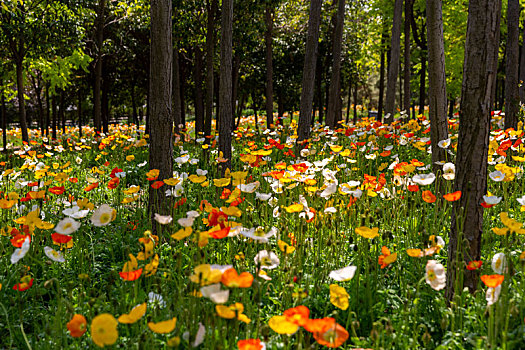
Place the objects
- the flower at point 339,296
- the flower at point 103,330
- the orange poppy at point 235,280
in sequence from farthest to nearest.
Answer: the flower at point 339,296
the orange poppy at point 235,280
the flower at point 103,330

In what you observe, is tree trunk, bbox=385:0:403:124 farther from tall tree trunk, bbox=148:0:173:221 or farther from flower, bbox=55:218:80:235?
flower, bbox=55:218:80:235

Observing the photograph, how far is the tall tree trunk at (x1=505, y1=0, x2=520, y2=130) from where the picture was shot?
6.70 m

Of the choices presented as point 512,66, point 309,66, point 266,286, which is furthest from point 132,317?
point 512,66

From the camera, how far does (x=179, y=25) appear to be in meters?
8.82

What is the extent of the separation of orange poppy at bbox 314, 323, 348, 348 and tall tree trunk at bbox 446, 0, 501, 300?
1069 millimetres

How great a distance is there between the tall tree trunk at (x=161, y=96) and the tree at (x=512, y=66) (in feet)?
17.8

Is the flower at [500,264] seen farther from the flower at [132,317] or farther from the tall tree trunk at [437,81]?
the tall tree trunk at [437,81]

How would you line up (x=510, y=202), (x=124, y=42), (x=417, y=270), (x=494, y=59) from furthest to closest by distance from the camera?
(x=124, y=42) < (x=510, y=202) < (x=417, y=270) < (x=494, y=59)

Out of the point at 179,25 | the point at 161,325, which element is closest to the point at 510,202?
the point at 161,325

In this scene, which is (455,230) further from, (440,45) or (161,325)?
(440,45)

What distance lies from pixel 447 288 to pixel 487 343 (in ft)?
2.32

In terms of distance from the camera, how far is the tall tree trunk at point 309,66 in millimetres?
6902

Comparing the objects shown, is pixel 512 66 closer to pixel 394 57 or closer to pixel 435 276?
pixel 394 57

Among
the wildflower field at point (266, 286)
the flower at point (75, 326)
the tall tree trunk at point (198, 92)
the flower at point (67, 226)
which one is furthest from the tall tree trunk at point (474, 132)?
the tall tree trunk at point (198, 92)
